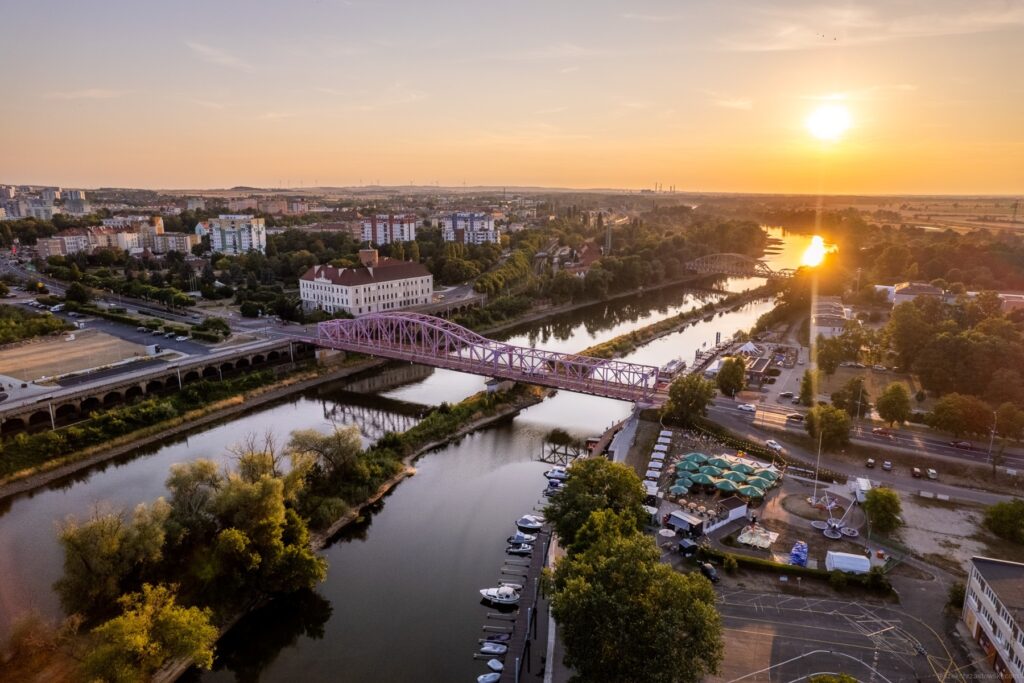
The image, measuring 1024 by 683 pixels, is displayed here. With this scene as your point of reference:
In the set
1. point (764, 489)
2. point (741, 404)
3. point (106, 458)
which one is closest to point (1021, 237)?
point (741, 404)

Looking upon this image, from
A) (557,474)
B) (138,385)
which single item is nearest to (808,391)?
(557,474)

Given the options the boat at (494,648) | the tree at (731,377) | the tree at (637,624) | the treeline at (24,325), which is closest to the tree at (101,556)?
the boat at (494,648)

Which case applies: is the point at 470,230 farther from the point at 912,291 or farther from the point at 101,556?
the point at 101,556

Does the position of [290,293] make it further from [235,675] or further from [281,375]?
[235,675]

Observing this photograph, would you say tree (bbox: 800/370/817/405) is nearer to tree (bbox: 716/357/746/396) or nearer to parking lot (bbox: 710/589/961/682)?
tree (bbox: 716/357/746/396)

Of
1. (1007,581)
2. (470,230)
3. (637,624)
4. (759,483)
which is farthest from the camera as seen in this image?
(470,230)
